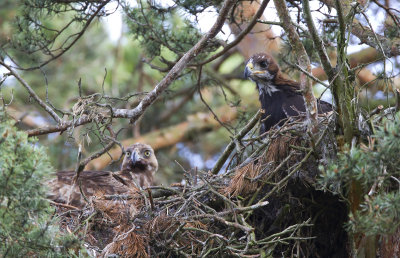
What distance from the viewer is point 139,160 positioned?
824 centimetres

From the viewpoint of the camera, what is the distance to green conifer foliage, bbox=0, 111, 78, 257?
3.36m

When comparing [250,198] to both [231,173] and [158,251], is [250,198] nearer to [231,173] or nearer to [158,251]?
[231,173]

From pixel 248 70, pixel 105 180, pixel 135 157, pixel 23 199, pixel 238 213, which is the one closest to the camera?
pixel 23 199

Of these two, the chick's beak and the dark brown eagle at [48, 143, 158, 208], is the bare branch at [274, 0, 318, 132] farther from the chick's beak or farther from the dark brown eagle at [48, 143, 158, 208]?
the dark brown eagle at [48, 143, 158, 208]

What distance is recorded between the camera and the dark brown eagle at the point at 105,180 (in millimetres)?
7156

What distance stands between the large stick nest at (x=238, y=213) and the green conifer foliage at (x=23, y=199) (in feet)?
4.29

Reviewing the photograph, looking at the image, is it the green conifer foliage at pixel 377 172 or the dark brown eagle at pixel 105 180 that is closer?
the green conifer foliage at pixel 377 172

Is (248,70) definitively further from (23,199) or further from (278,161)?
(23,199)

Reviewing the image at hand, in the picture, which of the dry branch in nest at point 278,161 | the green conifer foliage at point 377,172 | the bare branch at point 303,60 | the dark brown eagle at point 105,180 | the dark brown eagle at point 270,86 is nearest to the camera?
the green conifer foliage at point 377,172

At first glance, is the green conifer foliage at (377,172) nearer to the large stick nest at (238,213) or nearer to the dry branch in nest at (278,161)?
the large stick nest at (238,213)

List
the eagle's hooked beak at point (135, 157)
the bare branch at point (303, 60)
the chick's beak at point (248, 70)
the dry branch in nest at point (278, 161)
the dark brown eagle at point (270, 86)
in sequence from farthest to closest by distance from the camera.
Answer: the eagle's hooked beak at point (135, 157), the chick's beak at point (248, 70), the dark brown eagle at point (270, 86), the dry branch in nest at point (278, 161), the bare branch at point (303, 60)

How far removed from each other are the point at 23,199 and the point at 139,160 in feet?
15.8

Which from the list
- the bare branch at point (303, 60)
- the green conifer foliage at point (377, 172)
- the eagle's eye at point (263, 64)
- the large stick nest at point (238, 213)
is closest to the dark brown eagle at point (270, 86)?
the eagle's eye at point (263, 64)

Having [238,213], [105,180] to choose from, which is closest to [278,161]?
[238,213]
